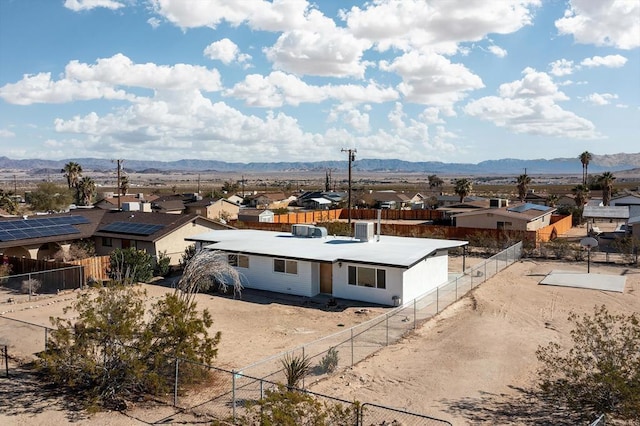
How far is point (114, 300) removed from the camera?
17.2 meters

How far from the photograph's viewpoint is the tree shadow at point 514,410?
14.7m

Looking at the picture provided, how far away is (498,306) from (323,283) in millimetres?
9557

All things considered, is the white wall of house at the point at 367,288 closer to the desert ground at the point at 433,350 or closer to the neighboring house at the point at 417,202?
the desert ground at the point at 433,350

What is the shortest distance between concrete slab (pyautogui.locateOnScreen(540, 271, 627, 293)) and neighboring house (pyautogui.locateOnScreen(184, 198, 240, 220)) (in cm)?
4193

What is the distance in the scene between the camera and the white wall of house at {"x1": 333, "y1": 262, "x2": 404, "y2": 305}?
89.8ft

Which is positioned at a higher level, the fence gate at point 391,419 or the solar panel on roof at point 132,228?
the solar panel on roof at point 132,228

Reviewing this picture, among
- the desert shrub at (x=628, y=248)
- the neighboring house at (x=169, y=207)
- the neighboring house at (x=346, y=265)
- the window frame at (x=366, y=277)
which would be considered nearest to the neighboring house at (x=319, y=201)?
the neighboring house at (x=169, y=207)

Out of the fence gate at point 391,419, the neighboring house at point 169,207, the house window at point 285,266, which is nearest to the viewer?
the fence gate at point 391,419

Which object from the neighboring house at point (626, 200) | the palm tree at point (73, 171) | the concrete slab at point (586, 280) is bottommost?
the concrete slab at point (586, 280)

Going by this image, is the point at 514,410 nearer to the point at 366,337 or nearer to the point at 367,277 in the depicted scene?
the point at 366,337

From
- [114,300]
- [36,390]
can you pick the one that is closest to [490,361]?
[114,300]

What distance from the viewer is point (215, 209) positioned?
6838 centimetres

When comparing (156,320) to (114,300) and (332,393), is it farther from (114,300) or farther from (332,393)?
(332,393)

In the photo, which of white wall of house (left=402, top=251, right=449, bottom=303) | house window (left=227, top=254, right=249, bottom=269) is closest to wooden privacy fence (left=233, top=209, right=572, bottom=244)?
white wall of house (left=402, top=251, right=449, bottom=303)
